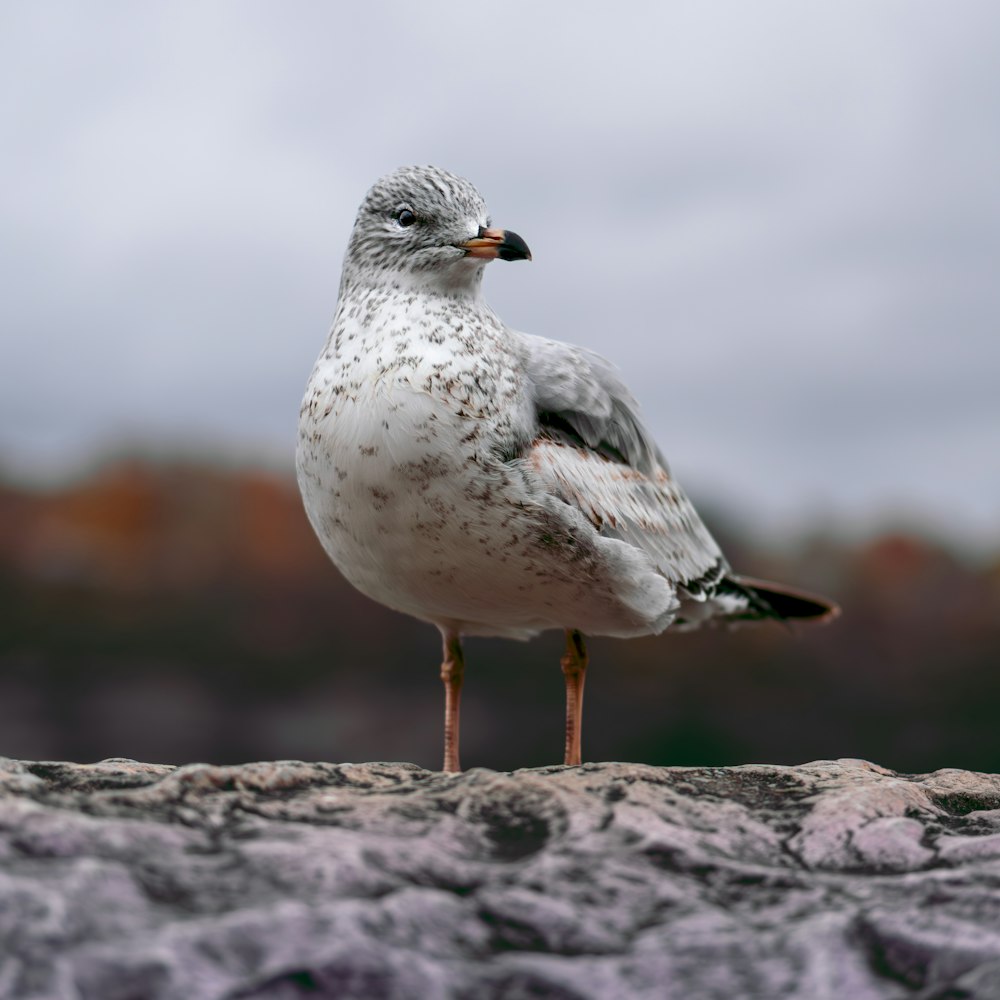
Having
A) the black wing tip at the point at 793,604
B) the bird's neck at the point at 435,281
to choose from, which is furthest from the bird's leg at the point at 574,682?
the bird's neck at the point at 435,281

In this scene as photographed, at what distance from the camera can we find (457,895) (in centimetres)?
237

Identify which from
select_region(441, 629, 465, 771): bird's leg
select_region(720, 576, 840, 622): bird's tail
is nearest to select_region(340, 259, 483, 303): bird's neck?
select_region(441, 629, 465, 771): bird's leg

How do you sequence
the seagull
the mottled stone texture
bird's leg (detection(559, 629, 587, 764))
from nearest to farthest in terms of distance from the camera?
the mottled stone texture
the seagull
bird's leg (detection(559, 629, 587, 764))

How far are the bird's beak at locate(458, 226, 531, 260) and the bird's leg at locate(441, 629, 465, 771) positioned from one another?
1.45 meters

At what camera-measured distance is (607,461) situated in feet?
13.8

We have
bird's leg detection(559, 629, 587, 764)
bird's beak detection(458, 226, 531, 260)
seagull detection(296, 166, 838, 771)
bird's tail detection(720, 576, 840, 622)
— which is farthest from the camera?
bird's tail detection(720, 576, 840, 622)

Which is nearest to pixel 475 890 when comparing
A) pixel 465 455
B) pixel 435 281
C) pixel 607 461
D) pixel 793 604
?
pixel 465 455

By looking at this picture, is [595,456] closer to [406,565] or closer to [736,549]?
[406,565]

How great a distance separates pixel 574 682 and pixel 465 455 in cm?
127

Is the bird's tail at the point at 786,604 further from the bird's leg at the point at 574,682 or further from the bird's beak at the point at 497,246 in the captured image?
the bird's beak at the point at 497,246

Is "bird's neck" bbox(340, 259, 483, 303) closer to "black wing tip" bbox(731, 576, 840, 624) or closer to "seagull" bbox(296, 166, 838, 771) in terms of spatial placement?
"seagull" bbox(296, 166, 838, 771)

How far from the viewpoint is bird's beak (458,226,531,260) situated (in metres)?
3.89

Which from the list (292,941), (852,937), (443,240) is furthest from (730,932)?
(443,240)

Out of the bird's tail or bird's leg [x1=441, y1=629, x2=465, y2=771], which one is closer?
bird's leg [x1=441, y1=629, x2=465, y2=771]
